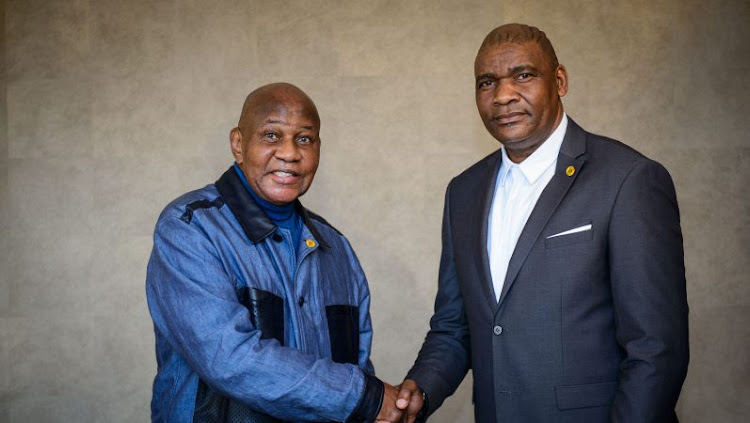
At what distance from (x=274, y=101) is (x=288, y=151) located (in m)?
A: 0.18

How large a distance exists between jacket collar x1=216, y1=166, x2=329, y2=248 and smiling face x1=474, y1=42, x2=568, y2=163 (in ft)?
2.80

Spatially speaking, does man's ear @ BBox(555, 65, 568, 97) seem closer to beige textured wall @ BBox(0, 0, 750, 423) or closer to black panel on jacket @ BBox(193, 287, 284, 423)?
black panel on jacket @ BBox(193, 287, 284, 423)

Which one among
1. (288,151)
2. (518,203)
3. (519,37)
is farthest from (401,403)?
(519,37)

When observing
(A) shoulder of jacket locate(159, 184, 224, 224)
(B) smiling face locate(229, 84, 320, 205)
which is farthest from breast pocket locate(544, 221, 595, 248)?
(A) shoulder of jacket locate(159, 184, 224, 224)

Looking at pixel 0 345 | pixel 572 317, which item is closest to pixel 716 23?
pixel 572 317

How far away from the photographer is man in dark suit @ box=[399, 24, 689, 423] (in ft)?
6.75

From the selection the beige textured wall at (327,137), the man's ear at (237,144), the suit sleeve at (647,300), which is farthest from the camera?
the beige textured wall at (327,137)

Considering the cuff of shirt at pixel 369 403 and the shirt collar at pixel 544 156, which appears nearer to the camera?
the cuff of shirt at pixel 369 403

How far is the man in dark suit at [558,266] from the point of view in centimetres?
206

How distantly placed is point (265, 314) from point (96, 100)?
2.23 m

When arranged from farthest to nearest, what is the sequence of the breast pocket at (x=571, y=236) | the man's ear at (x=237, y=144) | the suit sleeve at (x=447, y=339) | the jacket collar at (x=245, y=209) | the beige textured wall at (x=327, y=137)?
the beige textured wall at (x=327, y=137)
the suit sleeve at (x=447, y=339)
the man's ear at (x=237, y=144)
the jacket collar at (x=245, y=209)
the breast pocket at (x=571, y=236)

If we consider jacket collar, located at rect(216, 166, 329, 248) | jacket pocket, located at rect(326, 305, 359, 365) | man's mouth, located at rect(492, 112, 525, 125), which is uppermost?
man's mouth, located at rect(492, 112, 525, 125)

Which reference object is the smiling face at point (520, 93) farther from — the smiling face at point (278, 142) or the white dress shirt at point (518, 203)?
the smiling face at point (278, 142)

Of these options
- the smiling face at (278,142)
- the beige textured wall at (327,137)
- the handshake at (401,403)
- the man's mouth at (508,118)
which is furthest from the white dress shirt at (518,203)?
the beige textured wall at (327,137)
